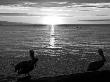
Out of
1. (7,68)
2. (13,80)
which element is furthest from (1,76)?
(7,68)

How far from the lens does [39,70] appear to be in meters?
24.2

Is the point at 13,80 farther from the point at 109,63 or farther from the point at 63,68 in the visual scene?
the point at 109,63

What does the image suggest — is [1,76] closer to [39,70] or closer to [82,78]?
[39,70]

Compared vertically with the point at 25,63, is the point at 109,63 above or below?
below

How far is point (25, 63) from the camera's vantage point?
14.5 metres

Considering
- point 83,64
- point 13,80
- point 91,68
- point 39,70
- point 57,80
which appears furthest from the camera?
point 83,64

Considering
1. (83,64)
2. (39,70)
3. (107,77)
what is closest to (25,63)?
(107,77)

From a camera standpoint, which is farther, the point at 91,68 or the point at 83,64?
the point at 83,64

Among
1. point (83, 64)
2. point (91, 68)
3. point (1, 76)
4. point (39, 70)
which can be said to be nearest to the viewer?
point (91, 68)

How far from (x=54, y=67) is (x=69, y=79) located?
14.4 metres

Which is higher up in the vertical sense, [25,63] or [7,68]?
[25,63]

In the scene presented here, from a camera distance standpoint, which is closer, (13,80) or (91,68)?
(91,68)

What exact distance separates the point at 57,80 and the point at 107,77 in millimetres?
2305

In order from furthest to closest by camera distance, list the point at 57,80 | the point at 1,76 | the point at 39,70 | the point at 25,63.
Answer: the point at 39,70
the point at 1,76
the point at 25,63
the point at 57,80
